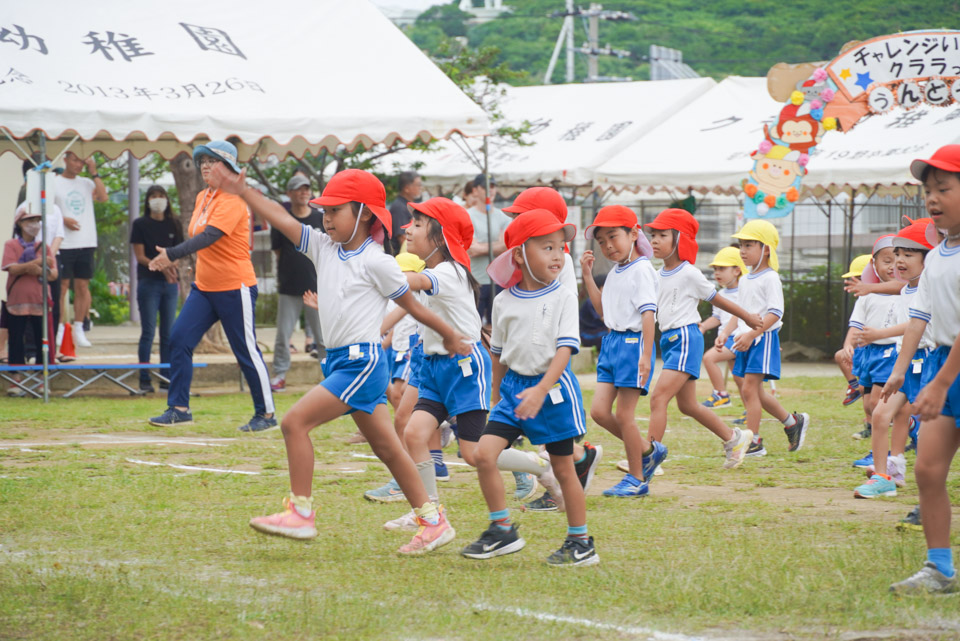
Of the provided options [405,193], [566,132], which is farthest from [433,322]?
[566,132]

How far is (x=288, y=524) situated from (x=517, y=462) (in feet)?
3.60

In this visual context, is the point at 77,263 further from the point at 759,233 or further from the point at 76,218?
the point at 759,233

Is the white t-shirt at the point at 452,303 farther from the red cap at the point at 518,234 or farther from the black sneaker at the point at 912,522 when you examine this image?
the black sneaker at the point at 912,522

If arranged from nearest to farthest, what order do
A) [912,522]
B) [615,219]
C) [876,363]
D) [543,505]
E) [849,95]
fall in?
1. [912,522]
2. [543,505]
3. [615,219]
4. [876,363]
5. [849,95]

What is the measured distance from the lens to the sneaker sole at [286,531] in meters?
5.03

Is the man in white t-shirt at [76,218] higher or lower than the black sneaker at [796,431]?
higher

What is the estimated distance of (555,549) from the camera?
5441mm

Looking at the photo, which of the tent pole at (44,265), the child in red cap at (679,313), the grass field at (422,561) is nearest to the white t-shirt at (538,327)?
the grass field at (422,561)

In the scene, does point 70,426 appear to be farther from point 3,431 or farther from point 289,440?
point 289,440

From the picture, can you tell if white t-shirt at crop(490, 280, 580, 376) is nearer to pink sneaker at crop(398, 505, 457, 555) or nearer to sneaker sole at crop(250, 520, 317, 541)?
pink sneaker at crop(398, 505, 457, 555)

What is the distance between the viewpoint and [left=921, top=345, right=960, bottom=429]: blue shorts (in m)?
4.60

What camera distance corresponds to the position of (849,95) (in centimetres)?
1262

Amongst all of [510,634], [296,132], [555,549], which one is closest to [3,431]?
[296,132]

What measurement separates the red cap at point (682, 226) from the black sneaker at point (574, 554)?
9.41 feet
